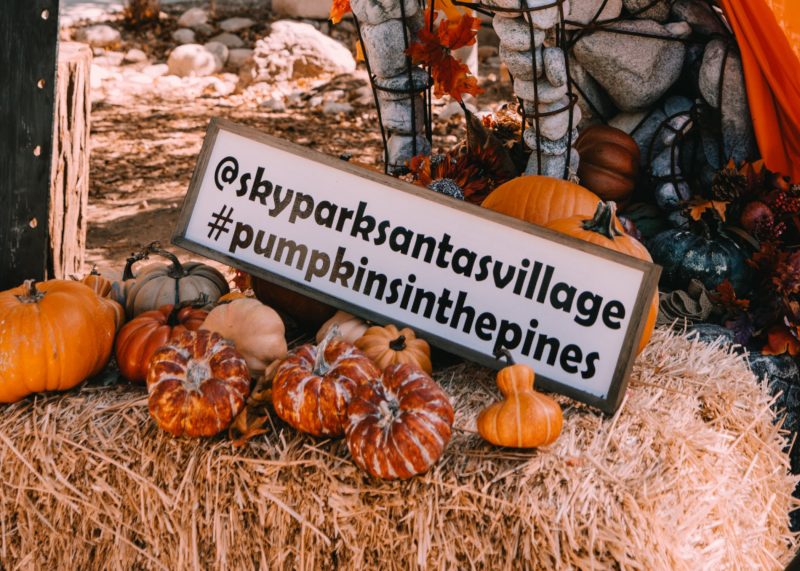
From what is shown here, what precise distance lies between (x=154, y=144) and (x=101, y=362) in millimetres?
5187

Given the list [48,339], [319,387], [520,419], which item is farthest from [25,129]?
[520,419]

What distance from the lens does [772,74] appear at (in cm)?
290

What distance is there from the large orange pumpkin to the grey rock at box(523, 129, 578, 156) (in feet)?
5.35

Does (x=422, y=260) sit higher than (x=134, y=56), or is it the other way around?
(x=422, y=260)

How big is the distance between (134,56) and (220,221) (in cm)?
728

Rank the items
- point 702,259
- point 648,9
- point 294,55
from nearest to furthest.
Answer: point 702,259
point 648,9
point 294,55

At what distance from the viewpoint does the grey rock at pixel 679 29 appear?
10.7ft

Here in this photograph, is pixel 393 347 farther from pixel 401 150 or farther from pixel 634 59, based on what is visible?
pixel 634 59

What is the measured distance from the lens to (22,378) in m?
1.87

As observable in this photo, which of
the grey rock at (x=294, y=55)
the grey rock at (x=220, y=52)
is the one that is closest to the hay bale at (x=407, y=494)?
the grey rock at (x=294, y=55)

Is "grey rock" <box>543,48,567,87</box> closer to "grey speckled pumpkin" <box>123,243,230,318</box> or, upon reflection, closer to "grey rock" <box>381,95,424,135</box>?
"grey rock" <box>381,95,424,135</box>

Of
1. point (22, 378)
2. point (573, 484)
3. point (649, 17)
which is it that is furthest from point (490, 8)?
point (22, 378)

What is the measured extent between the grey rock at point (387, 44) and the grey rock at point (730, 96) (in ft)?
3.97

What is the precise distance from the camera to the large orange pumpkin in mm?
1859
